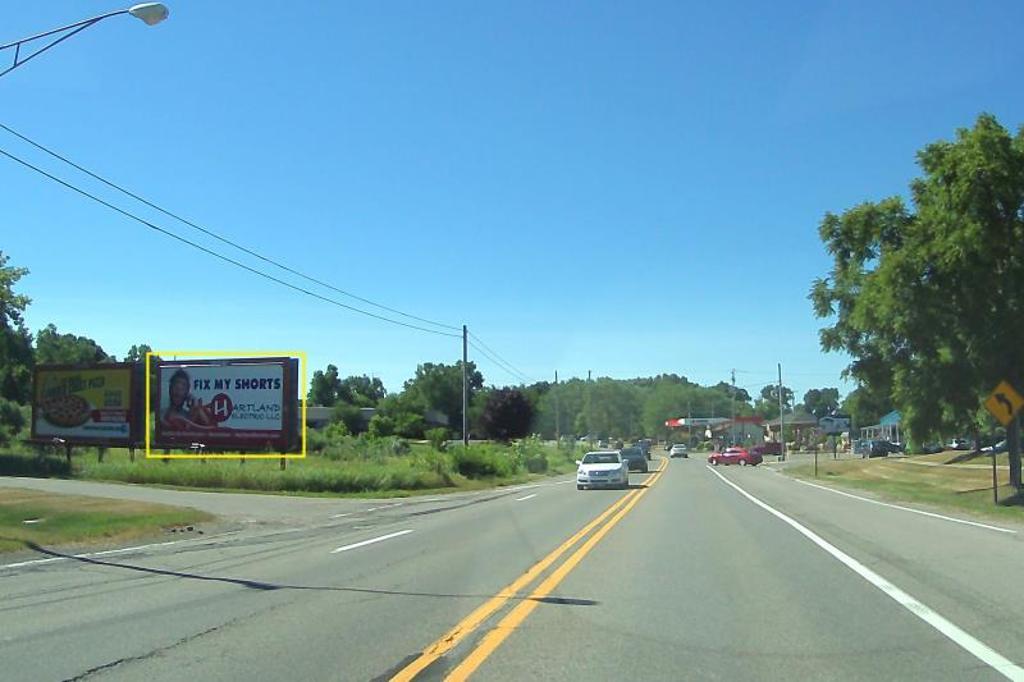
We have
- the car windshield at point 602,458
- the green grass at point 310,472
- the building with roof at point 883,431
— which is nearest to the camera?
the green grass at point 310,472

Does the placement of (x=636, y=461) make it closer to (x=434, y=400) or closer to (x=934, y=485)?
(x=934, y=485)

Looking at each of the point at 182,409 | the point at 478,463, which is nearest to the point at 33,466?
the point at 182,409

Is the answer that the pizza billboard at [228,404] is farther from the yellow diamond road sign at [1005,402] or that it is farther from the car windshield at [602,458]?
the yellow diamond road sign at [1005,402]

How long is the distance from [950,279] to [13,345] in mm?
74001

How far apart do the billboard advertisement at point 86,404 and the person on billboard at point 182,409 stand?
2.25 meters

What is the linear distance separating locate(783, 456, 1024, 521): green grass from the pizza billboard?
84.4 feet

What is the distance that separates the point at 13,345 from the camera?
7956 cm

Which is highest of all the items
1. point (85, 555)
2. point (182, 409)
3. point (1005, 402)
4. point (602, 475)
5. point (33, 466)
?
point (182, 409)

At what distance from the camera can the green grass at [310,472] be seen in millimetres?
38344

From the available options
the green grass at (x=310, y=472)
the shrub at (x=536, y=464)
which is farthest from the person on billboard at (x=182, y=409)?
the shrub at (x=536, y=464)

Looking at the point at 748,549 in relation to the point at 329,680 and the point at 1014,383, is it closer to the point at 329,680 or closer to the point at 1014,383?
the point at 329,680

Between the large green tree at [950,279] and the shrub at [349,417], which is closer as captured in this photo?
the large green tree at [950,279]

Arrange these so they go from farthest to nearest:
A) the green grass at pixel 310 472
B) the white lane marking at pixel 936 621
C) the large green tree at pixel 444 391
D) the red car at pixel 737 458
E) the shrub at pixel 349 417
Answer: the large green tree at pixel 444 391
the shrub at pixel 349 417
the red car at pixel 737 458
the green grass at pixel 310 472
the white lane marking at pixel 936 621

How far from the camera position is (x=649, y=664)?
7613 mm
